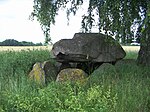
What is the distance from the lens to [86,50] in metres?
14.0

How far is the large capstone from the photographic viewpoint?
13953mm

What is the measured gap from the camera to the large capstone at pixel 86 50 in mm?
13953

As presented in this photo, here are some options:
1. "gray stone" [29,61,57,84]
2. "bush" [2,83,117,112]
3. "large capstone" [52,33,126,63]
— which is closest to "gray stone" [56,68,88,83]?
"gray stone" [29,61,57,84]

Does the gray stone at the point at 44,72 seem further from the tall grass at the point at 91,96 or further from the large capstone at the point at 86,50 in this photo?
the tall grass at the point at 91,96

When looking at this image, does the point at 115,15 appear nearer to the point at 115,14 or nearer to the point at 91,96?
the point at 115,14

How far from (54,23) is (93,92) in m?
4.45

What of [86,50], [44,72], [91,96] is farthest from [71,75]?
[91,96]

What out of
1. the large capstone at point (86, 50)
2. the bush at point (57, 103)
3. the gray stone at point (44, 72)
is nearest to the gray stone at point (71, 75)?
the gray stone at point (44, 72)

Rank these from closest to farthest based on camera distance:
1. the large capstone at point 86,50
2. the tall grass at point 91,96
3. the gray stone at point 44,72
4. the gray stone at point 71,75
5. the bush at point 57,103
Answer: the bush at point 57,103
the tall grass at point 91,96
the gray stone at point 71,75
the gray stone at point 44,72
the large capstone at point 86,50

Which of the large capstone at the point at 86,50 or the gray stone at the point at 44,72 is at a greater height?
the large capstone at the point at 86,50

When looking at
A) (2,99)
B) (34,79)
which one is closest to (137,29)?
(34,79)

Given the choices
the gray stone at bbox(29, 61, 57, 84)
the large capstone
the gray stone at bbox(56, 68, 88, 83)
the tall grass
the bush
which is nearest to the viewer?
the bush

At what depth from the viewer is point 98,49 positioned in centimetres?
1420

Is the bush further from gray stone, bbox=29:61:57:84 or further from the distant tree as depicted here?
gray stone, bbox=29:61:57:84
